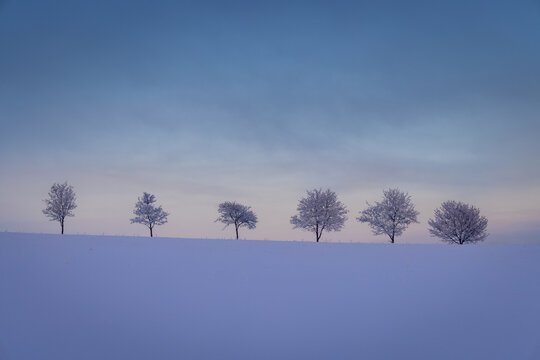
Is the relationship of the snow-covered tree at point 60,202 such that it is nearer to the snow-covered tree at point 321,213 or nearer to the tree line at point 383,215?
the tree line at point 383,215

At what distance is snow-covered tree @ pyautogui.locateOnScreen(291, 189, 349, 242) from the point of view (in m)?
54.8

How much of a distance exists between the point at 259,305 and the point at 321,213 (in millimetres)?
46516

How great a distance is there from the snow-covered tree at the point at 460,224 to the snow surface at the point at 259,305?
141 ft

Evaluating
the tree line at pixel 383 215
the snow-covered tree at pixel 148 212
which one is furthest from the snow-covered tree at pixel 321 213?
the snow-covered tree at pixel 148 212

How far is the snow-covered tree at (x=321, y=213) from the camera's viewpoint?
5484cm

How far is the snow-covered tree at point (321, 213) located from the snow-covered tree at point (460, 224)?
1419 centimetres

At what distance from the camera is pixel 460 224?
5316cm

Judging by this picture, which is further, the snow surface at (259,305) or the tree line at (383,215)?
the tree line at (383,215)

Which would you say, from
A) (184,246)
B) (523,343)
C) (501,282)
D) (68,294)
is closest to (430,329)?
(523,343)

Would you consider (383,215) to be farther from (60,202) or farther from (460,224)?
(60,202)

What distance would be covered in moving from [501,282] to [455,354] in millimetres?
4781

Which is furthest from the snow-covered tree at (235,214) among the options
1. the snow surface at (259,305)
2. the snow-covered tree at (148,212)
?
the snow surface at (259,305)

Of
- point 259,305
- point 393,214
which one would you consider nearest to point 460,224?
point 393,214

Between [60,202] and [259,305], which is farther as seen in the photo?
[60,202]
